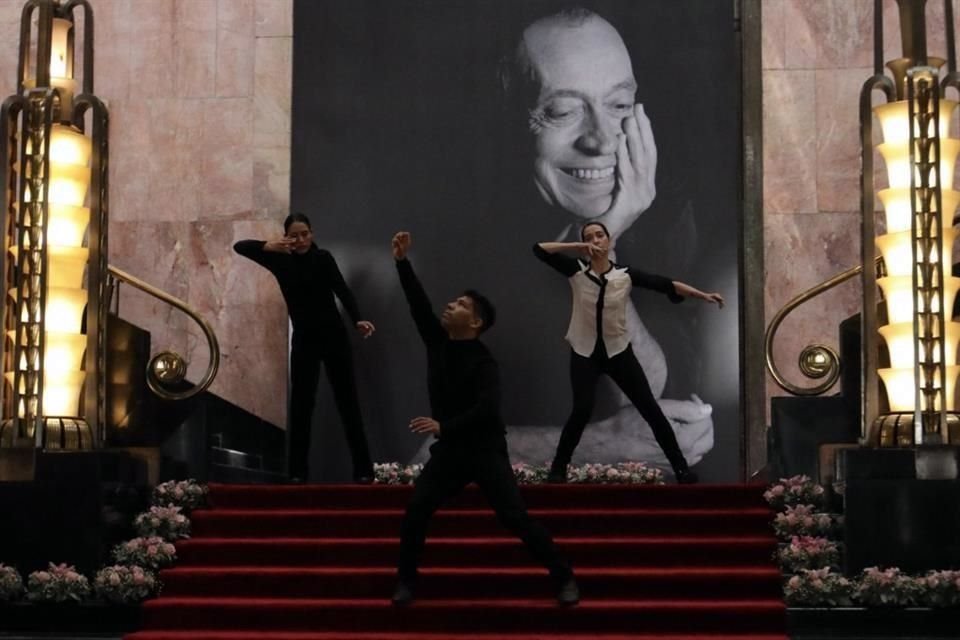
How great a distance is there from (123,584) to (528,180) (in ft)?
20.6

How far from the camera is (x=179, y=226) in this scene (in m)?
15.9

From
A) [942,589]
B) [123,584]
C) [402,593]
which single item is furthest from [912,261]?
[123,584]

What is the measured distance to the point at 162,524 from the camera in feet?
37.9

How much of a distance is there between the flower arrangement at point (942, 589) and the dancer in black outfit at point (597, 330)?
7.24 ft

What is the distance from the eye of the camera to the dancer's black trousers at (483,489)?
32.8ft

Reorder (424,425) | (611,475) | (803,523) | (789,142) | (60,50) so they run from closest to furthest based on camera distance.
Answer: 1. (424,425)
2. (803,523)
3. (60,50)
4. (611,475)
5. (789,142)

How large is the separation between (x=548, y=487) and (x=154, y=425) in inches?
108

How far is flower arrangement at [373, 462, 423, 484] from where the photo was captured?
1393cm

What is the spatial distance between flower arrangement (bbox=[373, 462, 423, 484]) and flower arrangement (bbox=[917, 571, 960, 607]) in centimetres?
466

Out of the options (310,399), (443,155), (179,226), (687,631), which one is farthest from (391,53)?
(687,631)

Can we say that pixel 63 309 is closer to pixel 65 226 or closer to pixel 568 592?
pixel 65 226

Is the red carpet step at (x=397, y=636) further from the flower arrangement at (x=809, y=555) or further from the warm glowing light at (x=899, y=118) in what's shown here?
the warm glowing light at (x=899, y=118)

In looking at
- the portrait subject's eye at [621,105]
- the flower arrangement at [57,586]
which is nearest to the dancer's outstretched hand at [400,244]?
the flower arrangement at [57,586]

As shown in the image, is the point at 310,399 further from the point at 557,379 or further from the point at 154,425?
the point at 557,379
